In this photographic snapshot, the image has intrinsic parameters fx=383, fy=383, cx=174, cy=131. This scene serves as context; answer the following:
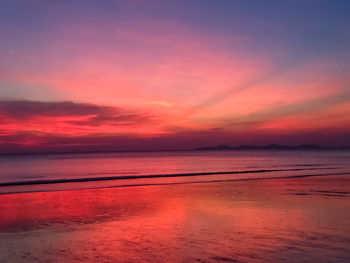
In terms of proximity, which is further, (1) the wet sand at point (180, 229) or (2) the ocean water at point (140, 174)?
(2) the ocean water at point (140, 174)

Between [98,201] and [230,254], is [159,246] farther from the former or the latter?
[98,201]

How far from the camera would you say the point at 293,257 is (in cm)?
1067

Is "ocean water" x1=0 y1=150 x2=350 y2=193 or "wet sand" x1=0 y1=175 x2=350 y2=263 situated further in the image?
"ocean water" x1=0 y1=150 x2=350 y2=193

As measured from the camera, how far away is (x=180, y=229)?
48.5 ft

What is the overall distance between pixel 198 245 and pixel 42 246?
5068mm

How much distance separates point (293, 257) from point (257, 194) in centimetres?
1544

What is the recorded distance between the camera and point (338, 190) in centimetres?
2733

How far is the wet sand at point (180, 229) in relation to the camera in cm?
1118

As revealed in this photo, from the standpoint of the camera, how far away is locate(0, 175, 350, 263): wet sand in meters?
11.2

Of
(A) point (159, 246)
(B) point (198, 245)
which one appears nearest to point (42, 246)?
(A) point (159, 246)

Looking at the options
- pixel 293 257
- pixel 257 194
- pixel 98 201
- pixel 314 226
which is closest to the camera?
pixel 293 257

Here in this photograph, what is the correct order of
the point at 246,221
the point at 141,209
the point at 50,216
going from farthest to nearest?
1. the point at 141,209
2. the point at 50,216
3. the point at 246,221

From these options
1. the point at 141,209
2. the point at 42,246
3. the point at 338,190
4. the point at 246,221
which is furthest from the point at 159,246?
the point at 338,190

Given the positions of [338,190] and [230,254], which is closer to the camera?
[230,254]
